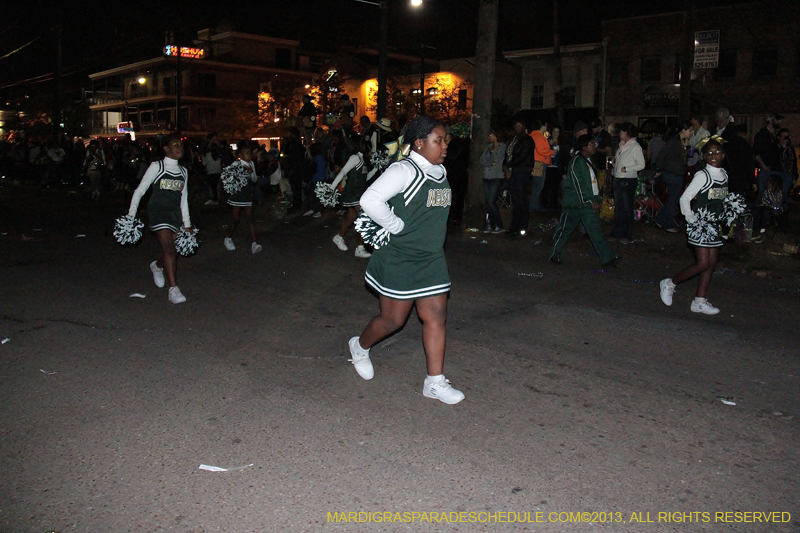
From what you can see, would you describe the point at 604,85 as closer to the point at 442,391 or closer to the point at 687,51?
the point at 687,51

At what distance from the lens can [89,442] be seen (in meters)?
4.07

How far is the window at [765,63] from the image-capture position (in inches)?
1286

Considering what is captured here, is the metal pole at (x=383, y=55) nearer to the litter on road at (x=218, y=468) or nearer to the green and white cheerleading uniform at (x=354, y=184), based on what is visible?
the green and white cheerleading uniform at (x=354, y=184)

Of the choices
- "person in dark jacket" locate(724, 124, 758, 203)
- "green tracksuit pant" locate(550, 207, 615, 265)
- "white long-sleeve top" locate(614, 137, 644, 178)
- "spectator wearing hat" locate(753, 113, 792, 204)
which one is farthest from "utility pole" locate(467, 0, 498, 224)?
"spectator wearing hat" locate(753, 113, 792, 204)

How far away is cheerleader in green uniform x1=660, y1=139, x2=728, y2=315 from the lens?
6.89 m

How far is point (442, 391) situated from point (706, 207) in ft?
13.1

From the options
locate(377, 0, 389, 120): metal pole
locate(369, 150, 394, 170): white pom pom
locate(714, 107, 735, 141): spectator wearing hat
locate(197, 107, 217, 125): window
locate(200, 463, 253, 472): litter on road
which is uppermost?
locate(197, 107, 217, 125): window

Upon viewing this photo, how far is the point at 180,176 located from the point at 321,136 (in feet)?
32.0

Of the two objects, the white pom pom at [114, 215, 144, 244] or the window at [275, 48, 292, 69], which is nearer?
the white pom pom at [114, 215, 144, 244]

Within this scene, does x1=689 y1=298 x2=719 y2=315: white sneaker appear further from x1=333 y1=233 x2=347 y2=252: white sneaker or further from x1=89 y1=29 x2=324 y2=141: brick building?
x1=89 y1=29 x2=324 y2=141: brick building

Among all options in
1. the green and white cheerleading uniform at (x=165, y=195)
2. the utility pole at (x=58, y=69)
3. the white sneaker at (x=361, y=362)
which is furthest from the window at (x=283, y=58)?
the white sneaker at (x=361, y=362)

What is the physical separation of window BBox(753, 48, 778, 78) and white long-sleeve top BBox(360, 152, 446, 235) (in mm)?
34504

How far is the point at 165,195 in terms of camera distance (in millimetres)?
7773

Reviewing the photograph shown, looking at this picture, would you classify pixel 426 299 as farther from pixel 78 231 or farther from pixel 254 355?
pixel 78 231
